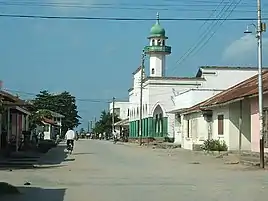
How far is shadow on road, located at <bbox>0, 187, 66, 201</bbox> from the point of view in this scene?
13.9 m

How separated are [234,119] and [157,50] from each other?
4348 cm

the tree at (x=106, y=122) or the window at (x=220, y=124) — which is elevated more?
the tree at (x=106, y=122)

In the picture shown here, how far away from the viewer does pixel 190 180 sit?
63.2ft

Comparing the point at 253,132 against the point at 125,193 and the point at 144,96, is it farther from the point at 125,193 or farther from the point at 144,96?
the point at 144,96

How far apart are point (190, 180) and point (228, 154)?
16.3 meters

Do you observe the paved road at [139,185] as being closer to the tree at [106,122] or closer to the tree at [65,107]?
the tree at [65,107]

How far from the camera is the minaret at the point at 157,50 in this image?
80.2 m

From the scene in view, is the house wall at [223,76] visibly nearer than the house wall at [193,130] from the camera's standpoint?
No

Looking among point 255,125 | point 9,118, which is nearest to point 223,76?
point 9,118

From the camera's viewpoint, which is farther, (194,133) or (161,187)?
(194,133)

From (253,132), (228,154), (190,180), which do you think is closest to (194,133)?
(228,154)

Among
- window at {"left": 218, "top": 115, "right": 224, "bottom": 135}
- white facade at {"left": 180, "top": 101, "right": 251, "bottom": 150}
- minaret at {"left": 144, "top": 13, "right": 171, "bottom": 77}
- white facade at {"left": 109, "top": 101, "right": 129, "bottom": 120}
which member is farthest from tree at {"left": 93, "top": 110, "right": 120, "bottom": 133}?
window at {"left": 218, "top": 115, "right": 224, "bottom": 135}

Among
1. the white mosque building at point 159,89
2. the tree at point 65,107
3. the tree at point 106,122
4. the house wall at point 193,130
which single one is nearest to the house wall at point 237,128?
the house wall at point 193,130

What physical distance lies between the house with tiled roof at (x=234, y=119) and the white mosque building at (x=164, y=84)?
18.0 meters
